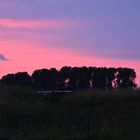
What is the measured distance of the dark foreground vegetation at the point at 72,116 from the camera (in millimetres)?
21031

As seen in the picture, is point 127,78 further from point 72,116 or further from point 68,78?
point 72,116

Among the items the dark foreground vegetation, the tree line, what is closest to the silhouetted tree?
the tree line

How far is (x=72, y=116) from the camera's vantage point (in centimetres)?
2697

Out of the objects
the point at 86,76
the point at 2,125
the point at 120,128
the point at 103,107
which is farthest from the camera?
the point at 86,76

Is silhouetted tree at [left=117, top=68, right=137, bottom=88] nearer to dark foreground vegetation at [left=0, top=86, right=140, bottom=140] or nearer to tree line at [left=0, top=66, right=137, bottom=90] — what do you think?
tree line at [left=0, top=66, right=137, bottom=90]

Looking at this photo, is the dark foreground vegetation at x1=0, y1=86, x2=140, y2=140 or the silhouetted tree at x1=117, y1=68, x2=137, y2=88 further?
the silhouetted tree at x1=117, y1=68, x2=137, y2=88

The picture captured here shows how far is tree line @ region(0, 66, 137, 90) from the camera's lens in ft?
183

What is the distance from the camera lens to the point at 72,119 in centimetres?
2622

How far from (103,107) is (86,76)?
29.9m

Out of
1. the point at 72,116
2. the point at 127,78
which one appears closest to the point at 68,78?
the point at 127,78

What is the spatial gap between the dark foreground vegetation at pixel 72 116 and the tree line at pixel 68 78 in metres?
22.2

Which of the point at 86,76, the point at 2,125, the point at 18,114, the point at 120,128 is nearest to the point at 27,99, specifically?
the point at 18,114

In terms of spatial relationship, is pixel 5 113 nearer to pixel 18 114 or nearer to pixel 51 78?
pixel 18 114

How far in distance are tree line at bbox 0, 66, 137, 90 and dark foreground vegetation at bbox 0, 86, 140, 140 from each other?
22173 mm
